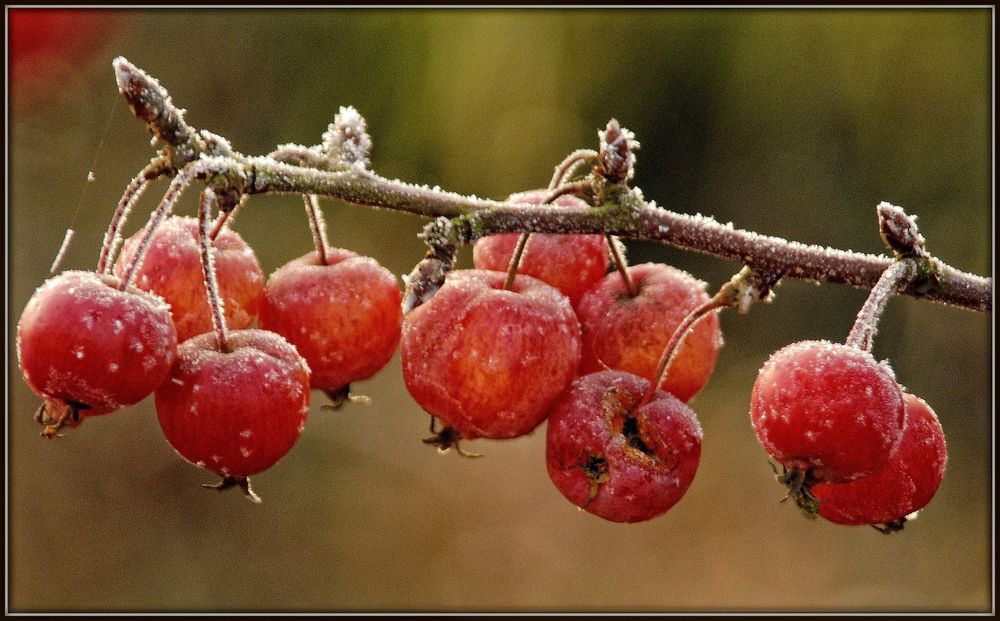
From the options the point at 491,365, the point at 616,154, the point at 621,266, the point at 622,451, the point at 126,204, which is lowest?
the point at 622,451

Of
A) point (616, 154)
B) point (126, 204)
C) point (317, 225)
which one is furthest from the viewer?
point (317, 225)

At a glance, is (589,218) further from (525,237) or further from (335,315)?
(335,315)

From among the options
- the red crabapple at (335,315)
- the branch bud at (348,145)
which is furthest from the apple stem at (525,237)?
the branch bud at (348,145)

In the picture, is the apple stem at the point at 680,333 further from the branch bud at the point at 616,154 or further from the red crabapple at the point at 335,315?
the red crabapple at the point at 335,315

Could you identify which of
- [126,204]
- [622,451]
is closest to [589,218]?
[622,451]

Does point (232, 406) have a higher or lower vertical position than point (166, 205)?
lower

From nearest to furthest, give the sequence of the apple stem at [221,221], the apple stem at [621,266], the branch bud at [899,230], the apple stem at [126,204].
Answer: the apple stem at [126,204]
the branch bud at [899,230]
the apple stem at [221,221]
the apple stem at [621,266]

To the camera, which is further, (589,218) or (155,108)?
(589,218)

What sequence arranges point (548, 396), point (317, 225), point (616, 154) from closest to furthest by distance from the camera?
point (616, 154)
point (548, 396)
point (317, 225)
